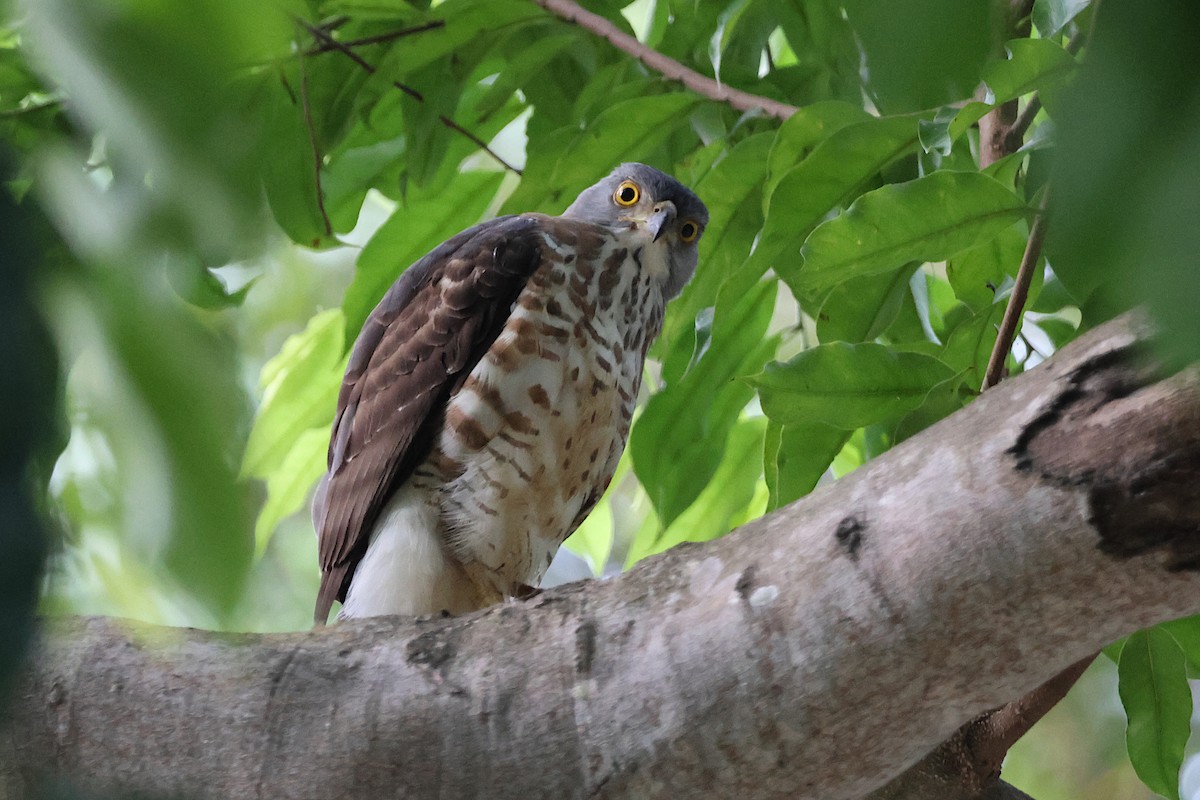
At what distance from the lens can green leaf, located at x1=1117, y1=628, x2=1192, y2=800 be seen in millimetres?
1902

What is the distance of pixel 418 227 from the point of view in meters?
2.98

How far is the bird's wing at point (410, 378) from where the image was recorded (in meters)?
2.60

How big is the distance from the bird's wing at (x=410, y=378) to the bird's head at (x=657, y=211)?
51 cm

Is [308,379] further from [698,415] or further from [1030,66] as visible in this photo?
[1030,66]

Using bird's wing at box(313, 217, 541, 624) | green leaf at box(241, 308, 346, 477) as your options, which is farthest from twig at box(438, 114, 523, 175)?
green leaf at box(241, 308, 346, 477)

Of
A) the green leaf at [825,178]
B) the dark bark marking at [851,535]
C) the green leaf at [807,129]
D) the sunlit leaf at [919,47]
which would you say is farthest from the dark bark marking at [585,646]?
the sunlit leaf at [919,47]

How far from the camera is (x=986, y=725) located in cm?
179

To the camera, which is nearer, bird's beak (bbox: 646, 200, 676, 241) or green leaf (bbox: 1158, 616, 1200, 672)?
green leaf (bbox: 1158, 616, 1200, 672)

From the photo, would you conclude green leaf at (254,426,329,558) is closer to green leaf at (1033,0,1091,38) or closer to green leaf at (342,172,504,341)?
green leaf at (342,172,504,341)

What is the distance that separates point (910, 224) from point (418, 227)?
1714mm

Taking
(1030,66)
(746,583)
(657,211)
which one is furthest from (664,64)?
(746,583)

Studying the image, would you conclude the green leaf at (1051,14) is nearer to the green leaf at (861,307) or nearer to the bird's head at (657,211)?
the green leaf at (861,307)

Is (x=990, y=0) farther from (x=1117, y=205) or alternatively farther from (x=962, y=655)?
(x=962, y=655)

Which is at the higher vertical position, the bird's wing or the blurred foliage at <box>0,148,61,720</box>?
the bird's wing
